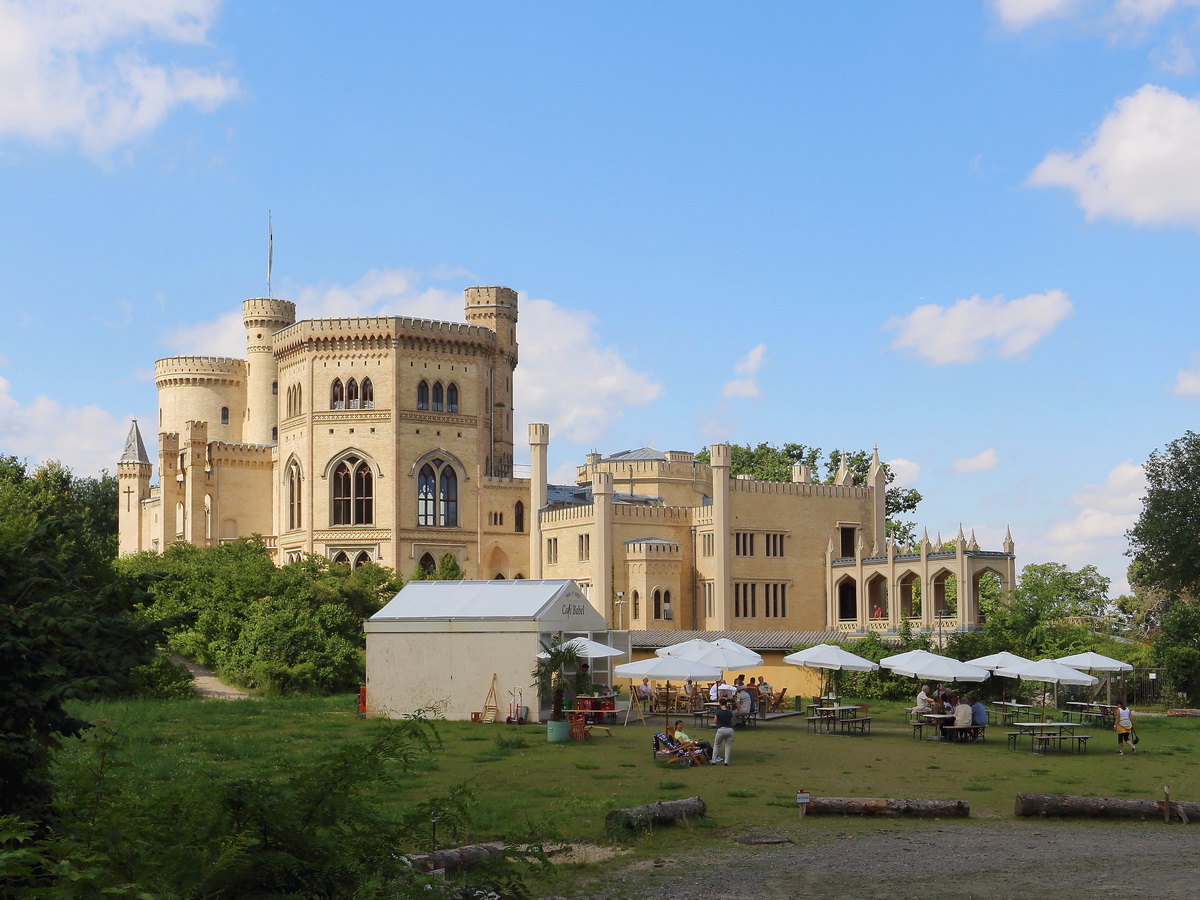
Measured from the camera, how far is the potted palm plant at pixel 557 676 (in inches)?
1182

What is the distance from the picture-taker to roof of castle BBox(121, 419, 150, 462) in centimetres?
7800

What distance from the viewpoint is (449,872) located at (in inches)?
508

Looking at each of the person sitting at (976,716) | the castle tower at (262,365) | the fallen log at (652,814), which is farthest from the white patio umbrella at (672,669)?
the castle tower at (262,365)

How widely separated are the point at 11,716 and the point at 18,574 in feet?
3.90

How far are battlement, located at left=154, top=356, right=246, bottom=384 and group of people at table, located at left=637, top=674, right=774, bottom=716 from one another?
4208 cm

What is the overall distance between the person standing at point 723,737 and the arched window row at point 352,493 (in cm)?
3850

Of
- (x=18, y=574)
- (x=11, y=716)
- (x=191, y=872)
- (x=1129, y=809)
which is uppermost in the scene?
(x=18, y=574)

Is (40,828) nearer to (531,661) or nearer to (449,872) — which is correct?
(449,872)

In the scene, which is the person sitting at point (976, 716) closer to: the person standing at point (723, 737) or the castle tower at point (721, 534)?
the person standing at point (723, 737)

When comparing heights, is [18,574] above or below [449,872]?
above

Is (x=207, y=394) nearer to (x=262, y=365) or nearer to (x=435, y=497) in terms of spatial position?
(x=262, y=365)

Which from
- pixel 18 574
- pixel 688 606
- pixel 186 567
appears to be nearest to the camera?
pixel 18 574

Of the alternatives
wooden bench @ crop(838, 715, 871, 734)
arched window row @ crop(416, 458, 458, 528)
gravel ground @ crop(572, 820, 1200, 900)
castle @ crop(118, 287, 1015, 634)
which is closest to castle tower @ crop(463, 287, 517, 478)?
castle @ crop(118, 287, 1015, 634)

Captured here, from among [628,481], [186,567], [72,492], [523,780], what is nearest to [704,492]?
[628,481]
